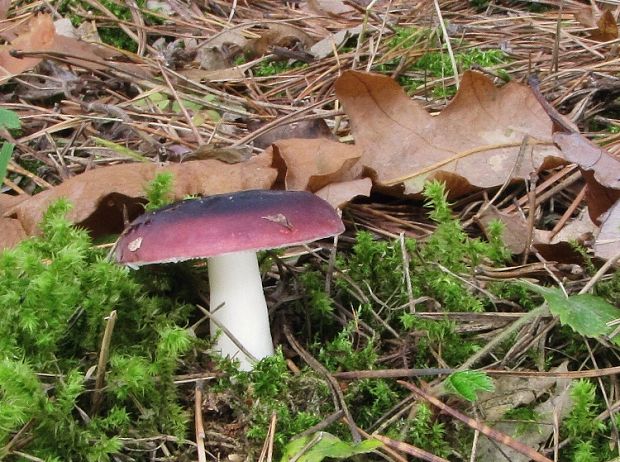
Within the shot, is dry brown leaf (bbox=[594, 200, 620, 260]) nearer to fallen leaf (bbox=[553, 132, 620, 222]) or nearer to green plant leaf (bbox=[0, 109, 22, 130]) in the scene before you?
fallen leaf (bbox=[553, 132, 620, 222])

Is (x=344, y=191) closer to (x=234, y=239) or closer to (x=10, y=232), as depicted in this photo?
(x=234, y=239)

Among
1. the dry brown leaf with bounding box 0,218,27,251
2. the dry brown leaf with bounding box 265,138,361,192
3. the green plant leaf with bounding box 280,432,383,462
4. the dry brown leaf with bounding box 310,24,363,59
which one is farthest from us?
the dry brown leaf with bounding box 310,24,363,59

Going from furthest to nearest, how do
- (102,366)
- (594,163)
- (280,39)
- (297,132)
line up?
(280,39) → (297,132) → (594,163) → (102,366)

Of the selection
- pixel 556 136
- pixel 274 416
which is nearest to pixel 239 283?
pixel 274 416

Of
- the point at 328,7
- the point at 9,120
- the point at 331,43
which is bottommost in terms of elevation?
the point at 328,7

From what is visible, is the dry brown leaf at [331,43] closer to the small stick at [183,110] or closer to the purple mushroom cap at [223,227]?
the small stick at [183,110]

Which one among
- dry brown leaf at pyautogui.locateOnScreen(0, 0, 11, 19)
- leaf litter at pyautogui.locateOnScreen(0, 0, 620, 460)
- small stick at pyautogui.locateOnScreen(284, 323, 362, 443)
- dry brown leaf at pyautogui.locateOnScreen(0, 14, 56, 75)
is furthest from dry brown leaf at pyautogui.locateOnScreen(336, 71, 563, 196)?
dry brown leaf at pyautogui.locateOnScreen(0, 0, 11, 19)

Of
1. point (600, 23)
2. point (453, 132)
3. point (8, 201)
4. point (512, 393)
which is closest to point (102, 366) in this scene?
point (512, 393)
